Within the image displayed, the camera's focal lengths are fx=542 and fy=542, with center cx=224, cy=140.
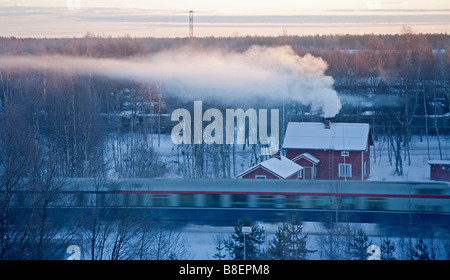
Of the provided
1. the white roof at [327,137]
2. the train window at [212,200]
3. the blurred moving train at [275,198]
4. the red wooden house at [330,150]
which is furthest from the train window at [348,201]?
the white roof at [327,137]

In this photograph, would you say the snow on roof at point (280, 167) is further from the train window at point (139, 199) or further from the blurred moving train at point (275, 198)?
the train window at point (139, 199)

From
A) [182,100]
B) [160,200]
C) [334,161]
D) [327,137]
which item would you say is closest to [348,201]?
[160,200]

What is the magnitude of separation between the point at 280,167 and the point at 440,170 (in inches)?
126

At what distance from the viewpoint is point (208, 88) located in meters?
12.0

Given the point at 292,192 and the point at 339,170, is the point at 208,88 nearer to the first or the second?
the point at 339,170

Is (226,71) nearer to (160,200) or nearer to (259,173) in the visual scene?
(259,173)

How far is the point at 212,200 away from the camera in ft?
23.8

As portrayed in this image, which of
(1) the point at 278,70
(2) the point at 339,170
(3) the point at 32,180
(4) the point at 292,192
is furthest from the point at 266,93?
(3) the point at 32,180

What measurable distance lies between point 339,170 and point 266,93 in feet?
9.43

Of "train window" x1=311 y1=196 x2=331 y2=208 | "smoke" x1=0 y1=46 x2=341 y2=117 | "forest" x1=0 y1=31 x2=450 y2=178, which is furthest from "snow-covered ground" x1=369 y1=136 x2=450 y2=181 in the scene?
"train window" x1=311 y1=196 x2=331 y2=208

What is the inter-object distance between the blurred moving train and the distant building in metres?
3.00

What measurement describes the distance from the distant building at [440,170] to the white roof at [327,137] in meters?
1.33

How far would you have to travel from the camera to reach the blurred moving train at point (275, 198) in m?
6.99

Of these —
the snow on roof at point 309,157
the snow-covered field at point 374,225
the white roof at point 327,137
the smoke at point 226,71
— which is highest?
the smoke at point 226,71
